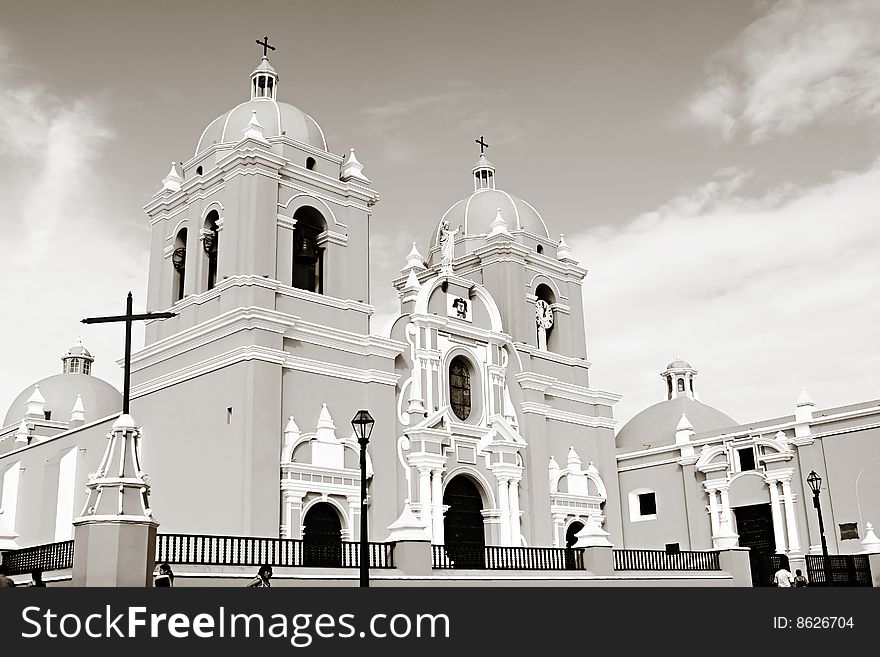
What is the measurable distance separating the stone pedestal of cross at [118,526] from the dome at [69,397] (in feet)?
78.4

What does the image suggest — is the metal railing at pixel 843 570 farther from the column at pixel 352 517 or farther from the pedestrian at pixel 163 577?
the pedestrian at pixel 163 577

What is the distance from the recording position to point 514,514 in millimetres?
23453

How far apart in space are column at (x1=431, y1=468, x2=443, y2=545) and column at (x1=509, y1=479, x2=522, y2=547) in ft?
7.31

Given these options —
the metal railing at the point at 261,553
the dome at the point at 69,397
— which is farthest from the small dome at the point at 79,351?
the metal railing at the point at 261,553

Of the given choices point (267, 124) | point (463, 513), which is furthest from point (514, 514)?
point (267, 124)

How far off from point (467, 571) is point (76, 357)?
2880 centimetres

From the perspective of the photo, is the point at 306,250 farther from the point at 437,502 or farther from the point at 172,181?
the point at 437,502

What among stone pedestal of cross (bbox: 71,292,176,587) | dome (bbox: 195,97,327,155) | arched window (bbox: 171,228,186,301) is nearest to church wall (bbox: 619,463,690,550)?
dome (bbox: 195,97,327,155)

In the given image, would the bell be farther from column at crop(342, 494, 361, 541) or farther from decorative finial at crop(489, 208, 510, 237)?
decorative finial at crop(489, 208, 510, 237)

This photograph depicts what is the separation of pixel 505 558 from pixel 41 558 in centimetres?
805

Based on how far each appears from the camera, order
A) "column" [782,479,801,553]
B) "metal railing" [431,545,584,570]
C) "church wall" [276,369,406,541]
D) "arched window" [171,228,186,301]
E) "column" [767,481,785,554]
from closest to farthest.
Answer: "metal railing" [431,545,584,570] → "church wall" [276,369,406,541] → "arched window" [171,228,186,301] → "column" [782,479,801,553] → "column" [767,481,785,554]

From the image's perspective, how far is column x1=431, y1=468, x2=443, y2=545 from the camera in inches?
856
